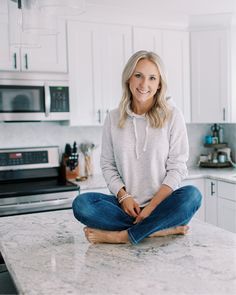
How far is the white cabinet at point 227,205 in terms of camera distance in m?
3.32

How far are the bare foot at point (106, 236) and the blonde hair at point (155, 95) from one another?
59 cm

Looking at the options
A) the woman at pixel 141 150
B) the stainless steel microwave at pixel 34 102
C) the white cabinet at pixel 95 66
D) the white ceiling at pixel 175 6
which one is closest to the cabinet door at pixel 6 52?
the stainless steel microwave at pixel 34 102

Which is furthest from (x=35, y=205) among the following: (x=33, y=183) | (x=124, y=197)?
(x=124, y=197)

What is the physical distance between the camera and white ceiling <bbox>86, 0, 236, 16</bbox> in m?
3.08

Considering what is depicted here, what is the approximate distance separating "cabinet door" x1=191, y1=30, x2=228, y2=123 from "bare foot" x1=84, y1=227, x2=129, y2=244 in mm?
2374

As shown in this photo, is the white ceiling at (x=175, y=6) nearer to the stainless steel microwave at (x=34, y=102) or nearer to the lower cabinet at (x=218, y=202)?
the stainless steel microwave at (x=34, y=102)

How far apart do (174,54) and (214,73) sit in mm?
436

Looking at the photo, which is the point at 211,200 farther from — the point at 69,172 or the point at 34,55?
the point at 34,55

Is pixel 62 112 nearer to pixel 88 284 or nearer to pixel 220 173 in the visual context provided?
pixel 220 173

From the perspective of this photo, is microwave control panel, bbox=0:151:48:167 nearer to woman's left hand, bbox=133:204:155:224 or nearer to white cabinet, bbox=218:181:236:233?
white cabinet, bbox=218:181:236:233

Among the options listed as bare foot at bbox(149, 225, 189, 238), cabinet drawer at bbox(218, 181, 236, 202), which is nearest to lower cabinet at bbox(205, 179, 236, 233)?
cabinet drawer at bbox(218, 181, 236, 202)

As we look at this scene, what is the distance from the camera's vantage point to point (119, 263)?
1.41 meters

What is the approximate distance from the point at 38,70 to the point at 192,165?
1.99 m

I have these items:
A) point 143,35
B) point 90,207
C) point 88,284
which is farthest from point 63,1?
point 143,35
